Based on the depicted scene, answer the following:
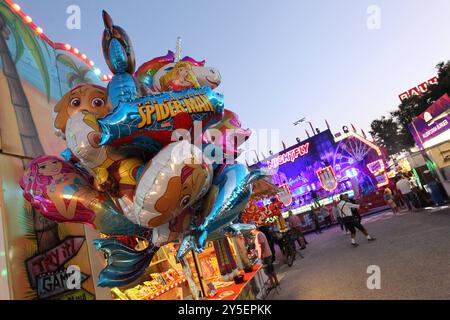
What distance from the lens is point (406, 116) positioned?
26.4 meters

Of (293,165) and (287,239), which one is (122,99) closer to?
(287,239)

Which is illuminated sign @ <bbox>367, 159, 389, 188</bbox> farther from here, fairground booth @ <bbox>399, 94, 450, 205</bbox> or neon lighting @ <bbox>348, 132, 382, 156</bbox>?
fairground booth @ <bbox>399, 94, 450, 205</bbox>

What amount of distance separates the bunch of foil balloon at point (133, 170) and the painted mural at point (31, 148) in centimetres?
79

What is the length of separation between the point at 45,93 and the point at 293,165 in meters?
26.4

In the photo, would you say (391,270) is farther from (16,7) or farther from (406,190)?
(406,190)

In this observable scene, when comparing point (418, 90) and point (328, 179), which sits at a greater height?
point (418, 90)

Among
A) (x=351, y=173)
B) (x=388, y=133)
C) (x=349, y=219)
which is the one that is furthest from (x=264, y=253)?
(x=388, y=133)

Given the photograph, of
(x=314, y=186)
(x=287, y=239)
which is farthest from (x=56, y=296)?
(x=314, y=186)

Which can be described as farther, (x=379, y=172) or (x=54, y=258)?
(x=379, y=172)

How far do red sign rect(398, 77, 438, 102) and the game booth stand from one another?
579 cm

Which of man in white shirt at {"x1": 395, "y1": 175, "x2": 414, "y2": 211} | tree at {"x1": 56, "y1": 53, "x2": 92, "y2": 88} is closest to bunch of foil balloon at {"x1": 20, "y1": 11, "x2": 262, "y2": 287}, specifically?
tree at {"x1": 56, "y1": 53, "x2": 92, "y2": 88}

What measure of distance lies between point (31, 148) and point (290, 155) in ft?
88.6

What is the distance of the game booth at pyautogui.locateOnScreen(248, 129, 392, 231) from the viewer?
21312 mm

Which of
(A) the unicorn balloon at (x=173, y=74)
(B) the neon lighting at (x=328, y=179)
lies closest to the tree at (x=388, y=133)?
(B) the neon lighting at (x=328, y=179)
